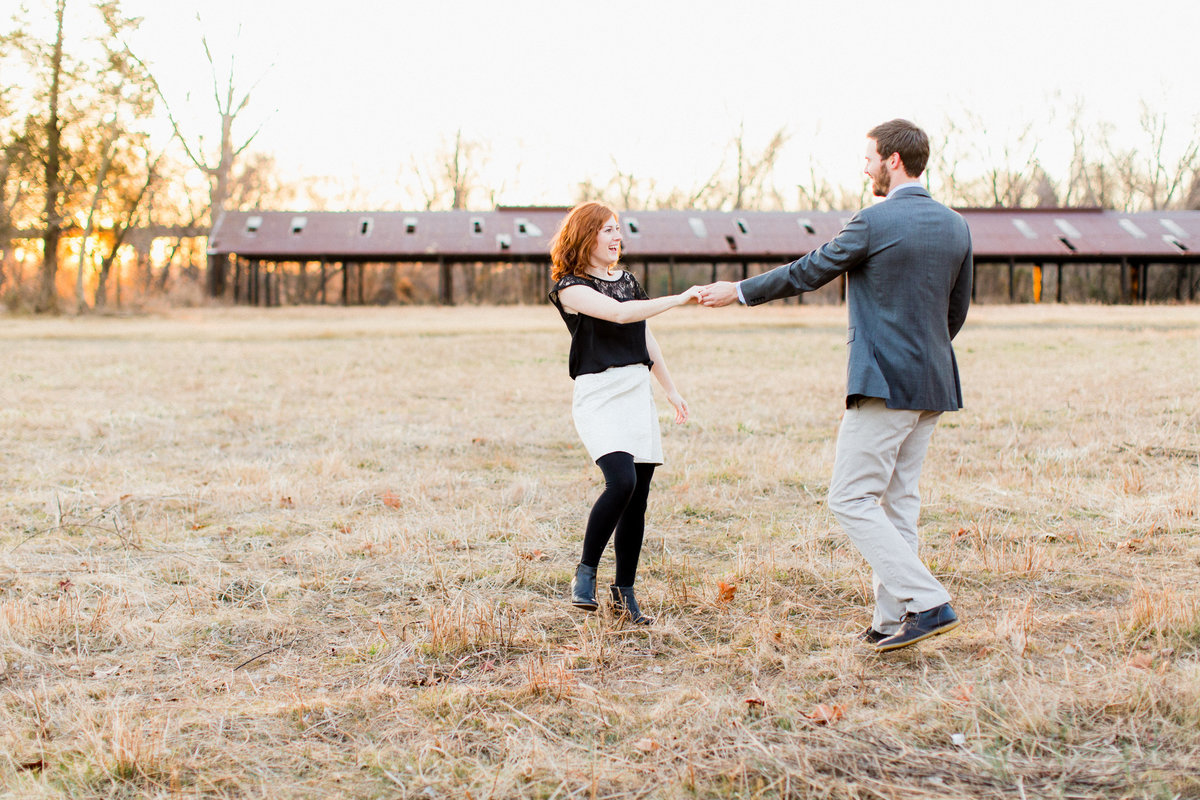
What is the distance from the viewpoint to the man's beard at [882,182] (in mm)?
3326

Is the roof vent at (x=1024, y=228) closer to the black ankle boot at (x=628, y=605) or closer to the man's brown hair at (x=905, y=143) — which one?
the man's brown hair at (x=905, y=143)

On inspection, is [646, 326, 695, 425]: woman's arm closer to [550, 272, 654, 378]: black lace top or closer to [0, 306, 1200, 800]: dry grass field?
[550, 272, 654, 378]: black lace top

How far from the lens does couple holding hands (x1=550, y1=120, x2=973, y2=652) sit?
321cm

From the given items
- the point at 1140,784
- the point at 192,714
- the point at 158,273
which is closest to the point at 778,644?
the point at 1140,784

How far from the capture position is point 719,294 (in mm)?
3639

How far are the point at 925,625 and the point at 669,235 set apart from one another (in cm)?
3492

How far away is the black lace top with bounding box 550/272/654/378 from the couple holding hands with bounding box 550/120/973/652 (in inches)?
2.1

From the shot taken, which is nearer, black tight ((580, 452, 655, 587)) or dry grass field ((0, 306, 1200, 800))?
dry grass field ((0, 306, 1200, 800))

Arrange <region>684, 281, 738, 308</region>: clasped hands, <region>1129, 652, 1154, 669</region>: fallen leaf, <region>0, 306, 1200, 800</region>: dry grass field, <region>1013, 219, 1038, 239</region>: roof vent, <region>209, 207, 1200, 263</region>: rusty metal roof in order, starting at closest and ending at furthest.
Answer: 1. <region>0, 306, 1200, 800</region>: dry grass field
2. <region>1129, 652, 1154, 669</region>: fallen leaf
3. <region>684, 281, 738, 308</region>: clasped hands
4. <region>209, 207, 1200, 263</region>: rusty metal roof
5. <region>1013, 219, 1038, 239</region>: roof vent

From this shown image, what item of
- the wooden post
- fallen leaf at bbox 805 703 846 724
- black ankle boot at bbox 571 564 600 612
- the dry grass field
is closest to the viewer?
the dry grass field

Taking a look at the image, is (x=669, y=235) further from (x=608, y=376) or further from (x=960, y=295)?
(x=960, y=295)

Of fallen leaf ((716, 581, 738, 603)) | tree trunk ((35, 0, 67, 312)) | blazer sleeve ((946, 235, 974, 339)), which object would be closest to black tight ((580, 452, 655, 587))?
fallen leaf ((716, 581, 738, 603))

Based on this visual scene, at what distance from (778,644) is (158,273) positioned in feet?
193

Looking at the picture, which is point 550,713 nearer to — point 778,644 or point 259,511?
point 778,644
